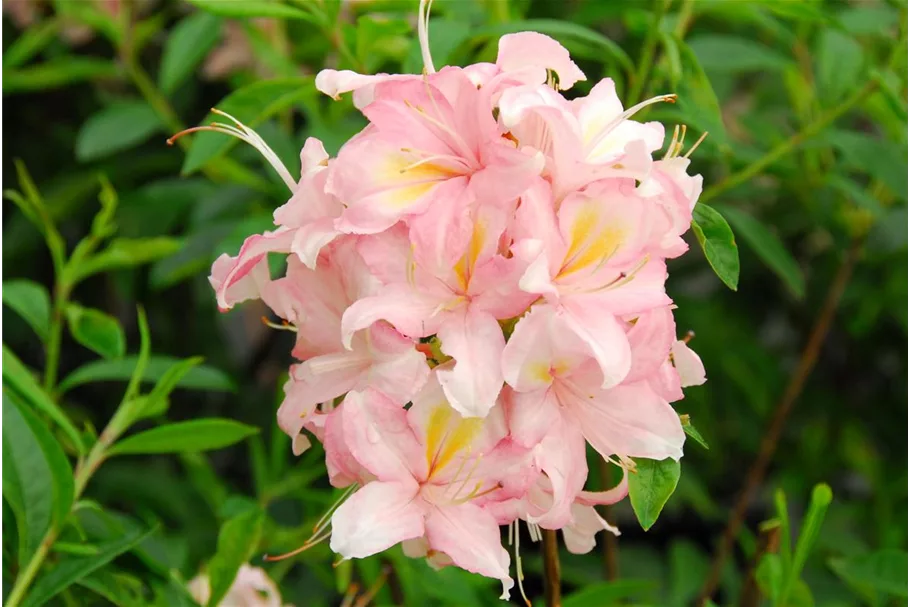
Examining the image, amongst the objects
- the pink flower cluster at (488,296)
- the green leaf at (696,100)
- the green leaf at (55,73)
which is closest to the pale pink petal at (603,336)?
the pink flower cluster at (488,296)

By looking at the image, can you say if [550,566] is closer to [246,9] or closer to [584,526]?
[584,526]

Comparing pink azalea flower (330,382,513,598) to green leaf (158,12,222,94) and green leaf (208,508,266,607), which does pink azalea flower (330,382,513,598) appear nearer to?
green leaf (208,508,266,607)

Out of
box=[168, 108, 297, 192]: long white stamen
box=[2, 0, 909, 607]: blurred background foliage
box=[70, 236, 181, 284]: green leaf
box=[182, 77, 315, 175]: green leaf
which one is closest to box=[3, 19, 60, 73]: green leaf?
box=[2, 0, 909, 607]: blurred background foliage

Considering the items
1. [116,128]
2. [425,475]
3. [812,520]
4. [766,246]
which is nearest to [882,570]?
[812,520]

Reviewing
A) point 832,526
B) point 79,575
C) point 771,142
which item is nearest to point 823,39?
point 771,142

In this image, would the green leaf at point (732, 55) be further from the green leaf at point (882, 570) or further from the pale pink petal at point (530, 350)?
the pale pink petal at point (530, 350)

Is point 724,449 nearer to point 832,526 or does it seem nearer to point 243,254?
point 832,526
